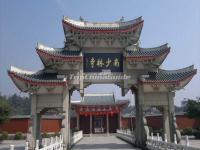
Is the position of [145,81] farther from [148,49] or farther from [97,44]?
[97,44]

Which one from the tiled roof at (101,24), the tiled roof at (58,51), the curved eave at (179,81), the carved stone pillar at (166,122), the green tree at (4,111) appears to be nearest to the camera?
the curved eave at (179,81)

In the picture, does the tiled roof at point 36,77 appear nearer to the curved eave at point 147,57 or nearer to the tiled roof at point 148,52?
the curved eave at point 147,57

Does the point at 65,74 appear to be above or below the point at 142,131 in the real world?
above

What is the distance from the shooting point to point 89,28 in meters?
18.1

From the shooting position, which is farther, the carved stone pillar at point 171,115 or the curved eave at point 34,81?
the carved stone pillar at point 171,115

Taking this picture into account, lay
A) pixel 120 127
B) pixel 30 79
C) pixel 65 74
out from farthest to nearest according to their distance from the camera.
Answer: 1. pixel 120 127
2. pixel 65 74
3. pixel 30 79

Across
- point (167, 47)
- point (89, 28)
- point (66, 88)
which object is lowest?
point (66, 88)

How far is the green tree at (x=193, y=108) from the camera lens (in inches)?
1170

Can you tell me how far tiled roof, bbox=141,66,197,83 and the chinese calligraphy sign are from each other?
6.93 ft

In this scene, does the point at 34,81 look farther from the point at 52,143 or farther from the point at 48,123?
the point at 48,123

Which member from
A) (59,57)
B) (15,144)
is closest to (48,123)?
(15,144)

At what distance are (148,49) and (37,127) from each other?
9.38 m

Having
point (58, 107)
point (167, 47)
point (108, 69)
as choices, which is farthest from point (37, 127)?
point (167, 47)

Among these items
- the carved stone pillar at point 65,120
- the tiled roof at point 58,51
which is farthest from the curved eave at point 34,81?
the tiled roof at point 58,51
